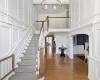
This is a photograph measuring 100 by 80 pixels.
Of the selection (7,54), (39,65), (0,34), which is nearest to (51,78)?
(39,65)

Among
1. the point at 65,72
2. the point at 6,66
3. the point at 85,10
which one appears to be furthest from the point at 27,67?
the point at 85,10

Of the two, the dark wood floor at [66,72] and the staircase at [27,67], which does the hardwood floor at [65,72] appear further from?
the staircase at [27,67]

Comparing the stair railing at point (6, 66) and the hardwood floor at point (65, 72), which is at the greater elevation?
the stair railing at point (6, 66)

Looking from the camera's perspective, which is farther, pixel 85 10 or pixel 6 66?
pixel 85 10

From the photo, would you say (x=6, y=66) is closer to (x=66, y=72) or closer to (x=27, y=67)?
(x=27, y=67)

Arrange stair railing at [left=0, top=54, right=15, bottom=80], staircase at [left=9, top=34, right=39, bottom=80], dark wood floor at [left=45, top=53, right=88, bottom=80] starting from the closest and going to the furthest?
1. stair railing at [left=0, top=54, right=15, bottom=80]
2. staircase at [left=9, top=34, right=39, bottom=80]
3. dark wood floor at [left=45, top=53, right=88, bottom=80]

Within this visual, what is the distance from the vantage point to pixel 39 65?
204 inches

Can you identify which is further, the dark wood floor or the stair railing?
the dark wood floor

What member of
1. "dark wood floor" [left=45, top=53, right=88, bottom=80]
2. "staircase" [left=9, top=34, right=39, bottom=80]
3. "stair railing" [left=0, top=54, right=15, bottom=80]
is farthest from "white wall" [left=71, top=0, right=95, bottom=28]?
"stair railing" [left=0, top=54, right=15, bottom=80]

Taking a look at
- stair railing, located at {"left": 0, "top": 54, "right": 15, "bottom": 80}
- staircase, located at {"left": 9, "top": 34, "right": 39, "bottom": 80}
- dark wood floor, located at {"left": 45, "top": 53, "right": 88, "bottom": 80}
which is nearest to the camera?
stair railing, located at {"left": 0, "top": 54, "right": 15, "bottom": 80}

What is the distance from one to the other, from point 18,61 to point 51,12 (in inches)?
304

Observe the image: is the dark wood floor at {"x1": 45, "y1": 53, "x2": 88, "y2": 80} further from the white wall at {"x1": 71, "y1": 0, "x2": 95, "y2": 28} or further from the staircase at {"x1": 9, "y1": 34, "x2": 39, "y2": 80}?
the white wall at {"x1": 71, "y1": 0, "x2": 95, "y2": 28}

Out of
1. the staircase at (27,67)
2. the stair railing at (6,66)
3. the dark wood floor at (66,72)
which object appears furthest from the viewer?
the dark wood floor at (66,72)

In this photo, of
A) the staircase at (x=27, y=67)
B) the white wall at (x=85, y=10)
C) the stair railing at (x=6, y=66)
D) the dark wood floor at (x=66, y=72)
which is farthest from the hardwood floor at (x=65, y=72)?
the white wall at (x=85, y=10)
